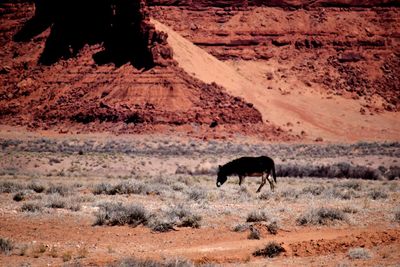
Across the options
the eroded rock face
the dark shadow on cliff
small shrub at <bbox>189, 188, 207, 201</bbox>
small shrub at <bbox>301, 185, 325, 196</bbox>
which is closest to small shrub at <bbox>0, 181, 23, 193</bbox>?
small shrub at <bbox>189, 188, 207, 201</bbox>

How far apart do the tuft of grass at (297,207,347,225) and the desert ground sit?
0.03 m

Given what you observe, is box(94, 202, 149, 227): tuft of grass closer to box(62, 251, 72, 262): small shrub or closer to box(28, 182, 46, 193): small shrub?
box(62, 251, 72, 262): small shrub

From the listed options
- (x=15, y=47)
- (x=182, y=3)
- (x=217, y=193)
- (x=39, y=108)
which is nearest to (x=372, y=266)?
(x=217, y=193)

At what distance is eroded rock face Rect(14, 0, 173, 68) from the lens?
5584cm

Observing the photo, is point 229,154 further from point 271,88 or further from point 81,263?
point 81,263

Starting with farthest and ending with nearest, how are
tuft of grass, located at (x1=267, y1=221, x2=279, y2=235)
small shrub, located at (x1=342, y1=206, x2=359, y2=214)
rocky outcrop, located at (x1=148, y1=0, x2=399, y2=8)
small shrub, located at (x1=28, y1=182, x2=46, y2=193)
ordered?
rocky outcrop, located at (x1=148, y1=0, x2=399, y2=8), small shrub, located at (x1=28, y1=182, x2=46, y2=193), small shrub, located at (x1=342, y1=206, x2=359, y2=214), tuft of grass, located at (x1=267, y1=221, x2=279, y2=235)

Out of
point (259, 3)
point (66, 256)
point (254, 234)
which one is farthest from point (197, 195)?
point (259, 3)

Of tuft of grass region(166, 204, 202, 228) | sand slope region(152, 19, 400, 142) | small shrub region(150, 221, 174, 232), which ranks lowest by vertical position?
sand slope region(152, 19, 400, 142)

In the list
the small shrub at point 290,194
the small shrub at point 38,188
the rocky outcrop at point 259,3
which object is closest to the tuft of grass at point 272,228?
the small shrub at point 290,194

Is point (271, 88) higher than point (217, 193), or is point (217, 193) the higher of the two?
point (217, 193)

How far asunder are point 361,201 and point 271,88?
165 ft

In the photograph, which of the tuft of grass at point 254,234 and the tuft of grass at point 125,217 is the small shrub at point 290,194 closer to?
the tuft of grass at point 125,217

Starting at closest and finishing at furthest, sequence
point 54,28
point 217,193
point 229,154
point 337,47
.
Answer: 1. point 217,193
2. point 229,154
3. point 54,28
4. point 337,47

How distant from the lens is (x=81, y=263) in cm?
934
